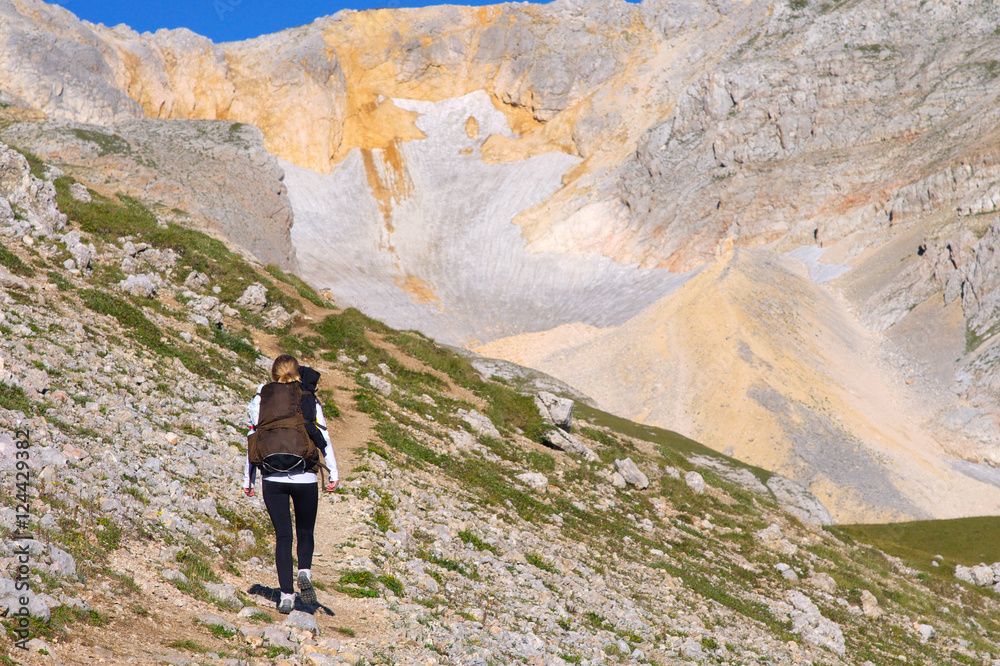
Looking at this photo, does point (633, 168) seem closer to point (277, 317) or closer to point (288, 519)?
point (277, 317)

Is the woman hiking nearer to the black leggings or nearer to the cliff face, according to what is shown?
the black leggings

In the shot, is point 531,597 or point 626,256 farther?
point 626,256

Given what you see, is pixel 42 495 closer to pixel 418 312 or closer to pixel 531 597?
pixel 531 597

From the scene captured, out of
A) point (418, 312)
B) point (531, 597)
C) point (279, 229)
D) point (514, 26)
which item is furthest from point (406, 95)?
point (531, 597)

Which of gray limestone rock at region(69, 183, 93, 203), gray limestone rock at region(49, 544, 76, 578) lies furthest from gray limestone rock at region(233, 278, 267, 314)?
gray limestone rock at region(49, 544, 76, 578)

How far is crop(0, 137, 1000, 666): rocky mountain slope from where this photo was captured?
26.7 feet

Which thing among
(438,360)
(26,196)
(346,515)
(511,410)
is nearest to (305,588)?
(346,515)

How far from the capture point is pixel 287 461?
8.67 metres

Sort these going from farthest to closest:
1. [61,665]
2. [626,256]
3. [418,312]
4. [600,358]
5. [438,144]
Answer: [438,144]
[626,256]
[418,312]
[600,358]
[61,665]

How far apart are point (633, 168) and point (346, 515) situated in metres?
114

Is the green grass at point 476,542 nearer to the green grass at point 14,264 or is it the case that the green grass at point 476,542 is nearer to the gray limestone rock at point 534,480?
the gray limestone rock at point 534,480

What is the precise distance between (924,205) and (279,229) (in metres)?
89.1

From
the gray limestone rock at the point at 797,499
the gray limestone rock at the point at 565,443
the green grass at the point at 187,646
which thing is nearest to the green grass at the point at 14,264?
the green grass at the point at 187,646

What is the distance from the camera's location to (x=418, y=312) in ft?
334
